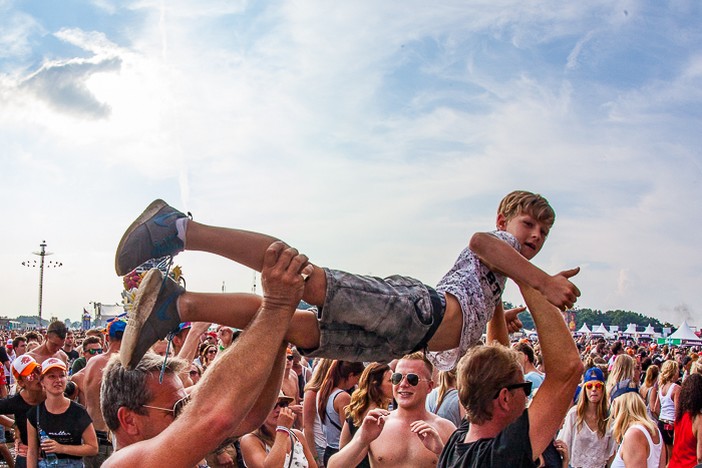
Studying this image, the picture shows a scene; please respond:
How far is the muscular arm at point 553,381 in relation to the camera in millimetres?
2924

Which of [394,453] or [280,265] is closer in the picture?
[280,265]

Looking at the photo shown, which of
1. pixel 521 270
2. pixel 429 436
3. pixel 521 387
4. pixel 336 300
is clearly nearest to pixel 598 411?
pixel 429 436

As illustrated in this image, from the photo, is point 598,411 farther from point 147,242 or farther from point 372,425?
point 147,242

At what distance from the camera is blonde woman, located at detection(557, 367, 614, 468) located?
683 centimetres

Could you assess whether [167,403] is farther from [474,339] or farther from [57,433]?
[57,433]

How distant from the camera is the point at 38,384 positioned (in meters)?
6.82

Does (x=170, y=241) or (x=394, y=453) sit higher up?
(x=170, y=241)

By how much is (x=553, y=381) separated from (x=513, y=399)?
0.32 meters

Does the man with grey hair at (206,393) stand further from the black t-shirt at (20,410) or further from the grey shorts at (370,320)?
the black t-shirt at (20,410)

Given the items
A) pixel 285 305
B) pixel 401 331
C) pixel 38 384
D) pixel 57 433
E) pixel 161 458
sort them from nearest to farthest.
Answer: pixel 161 458
pixel 285 305
pixel 401 331
pixel 57 433
pixel 38 384

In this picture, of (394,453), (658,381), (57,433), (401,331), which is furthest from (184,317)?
(658,381)

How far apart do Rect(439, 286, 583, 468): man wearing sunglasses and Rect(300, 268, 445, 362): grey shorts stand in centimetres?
32

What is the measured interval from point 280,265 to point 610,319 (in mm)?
135057

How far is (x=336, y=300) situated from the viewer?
10.1 feet
